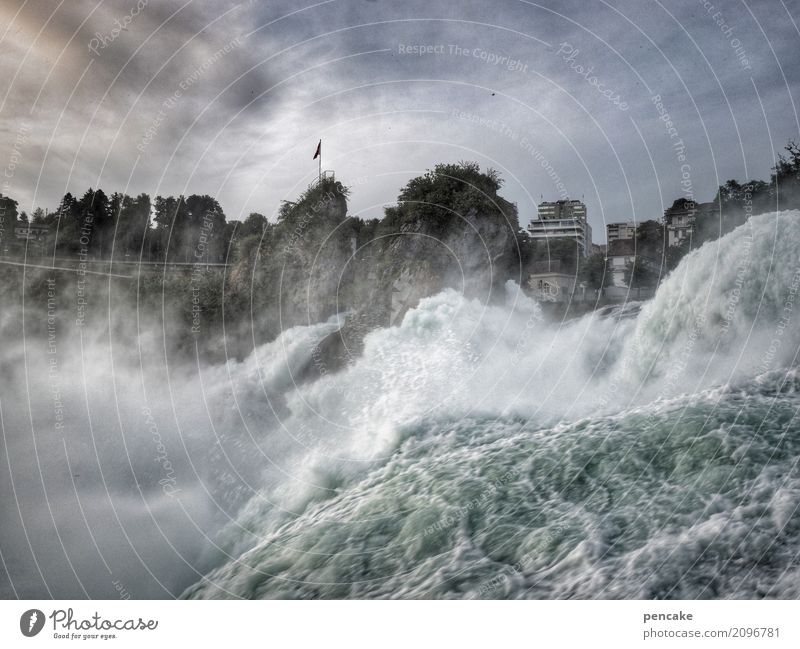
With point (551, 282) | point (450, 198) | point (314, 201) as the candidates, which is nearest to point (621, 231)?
point (551, 282)

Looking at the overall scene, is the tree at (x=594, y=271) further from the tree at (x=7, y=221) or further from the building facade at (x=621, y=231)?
the tree at (x=7, y=221)

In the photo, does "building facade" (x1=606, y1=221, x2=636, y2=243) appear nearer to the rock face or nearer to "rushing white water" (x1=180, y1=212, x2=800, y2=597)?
"rushing white water" (x1=180, y1=212, x2=800, y2=597)

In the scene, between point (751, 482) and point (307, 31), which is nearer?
point (751, 482)

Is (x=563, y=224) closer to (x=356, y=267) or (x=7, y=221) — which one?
(x=356, y=267)

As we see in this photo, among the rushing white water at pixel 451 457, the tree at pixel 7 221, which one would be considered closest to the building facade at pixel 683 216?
the rushing white water at pixel 451 457

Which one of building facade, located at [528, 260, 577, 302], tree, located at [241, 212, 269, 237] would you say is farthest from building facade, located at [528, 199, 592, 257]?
tree, located at [241, 212, 269, 237]
